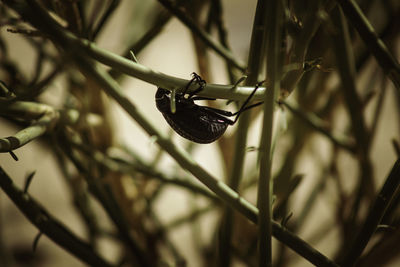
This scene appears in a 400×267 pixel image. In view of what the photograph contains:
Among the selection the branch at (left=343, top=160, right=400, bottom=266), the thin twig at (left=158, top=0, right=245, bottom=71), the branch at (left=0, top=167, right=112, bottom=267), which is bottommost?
the branch at (left=343, top=160, right=400, bottom=266)

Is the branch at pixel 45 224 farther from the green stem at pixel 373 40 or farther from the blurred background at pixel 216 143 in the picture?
the green stem at pixel 373 40

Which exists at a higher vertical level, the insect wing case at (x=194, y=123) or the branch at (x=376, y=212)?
the insect wing case at (x=194, y=123)

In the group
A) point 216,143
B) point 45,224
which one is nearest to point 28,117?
point 45,224

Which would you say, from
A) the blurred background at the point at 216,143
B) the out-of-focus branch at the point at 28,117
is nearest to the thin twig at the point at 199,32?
the blurred background at the point at 216,143

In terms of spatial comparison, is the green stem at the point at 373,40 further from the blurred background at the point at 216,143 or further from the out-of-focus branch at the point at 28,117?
the out-of-focus branch at the point at 28,117

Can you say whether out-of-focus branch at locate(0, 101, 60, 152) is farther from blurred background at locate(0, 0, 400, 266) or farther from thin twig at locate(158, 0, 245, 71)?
thin twig at locate(158, 0, 245, 71)

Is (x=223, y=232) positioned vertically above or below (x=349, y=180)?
above

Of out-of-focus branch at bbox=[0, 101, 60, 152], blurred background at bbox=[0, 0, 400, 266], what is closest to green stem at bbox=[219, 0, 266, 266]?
blurred background at bbox=[0, 0, 400, 266]

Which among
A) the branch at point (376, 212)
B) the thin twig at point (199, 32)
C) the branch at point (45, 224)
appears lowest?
the branch at point (376, 212)

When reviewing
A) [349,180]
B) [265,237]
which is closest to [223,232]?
[265,237]

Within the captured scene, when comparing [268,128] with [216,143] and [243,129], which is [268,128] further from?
[216,143]

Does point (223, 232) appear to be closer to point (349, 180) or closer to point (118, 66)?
point (118, 66)
